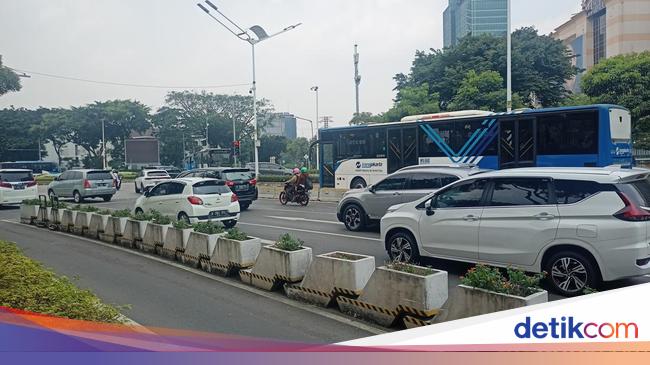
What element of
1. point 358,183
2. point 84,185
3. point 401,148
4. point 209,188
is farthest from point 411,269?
point 84,185

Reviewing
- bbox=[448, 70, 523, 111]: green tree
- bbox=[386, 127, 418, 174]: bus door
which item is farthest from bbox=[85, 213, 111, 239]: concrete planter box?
bbox=[448, 70, 523, 111]: green tree

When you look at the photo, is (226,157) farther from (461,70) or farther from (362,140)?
(362,140)

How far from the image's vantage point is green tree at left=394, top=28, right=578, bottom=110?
33469mm

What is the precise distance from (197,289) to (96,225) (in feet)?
20.7

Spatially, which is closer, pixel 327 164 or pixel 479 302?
pixel 479 302

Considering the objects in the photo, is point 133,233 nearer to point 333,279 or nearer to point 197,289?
point 197,289

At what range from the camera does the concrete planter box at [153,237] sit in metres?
10.2

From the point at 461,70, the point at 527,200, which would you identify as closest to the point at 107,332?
the point at 527,200

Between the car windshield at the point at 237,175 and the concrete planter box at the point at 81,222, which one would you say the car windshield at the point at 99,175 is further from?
the concrete planter box at the point at 81,222

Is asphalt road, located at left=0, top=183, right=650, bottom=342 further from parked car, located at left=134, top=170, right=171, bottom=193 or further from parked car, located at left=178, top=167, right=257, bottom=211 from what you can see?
parked car, located at left=134, top=170, right=171, bottom=193

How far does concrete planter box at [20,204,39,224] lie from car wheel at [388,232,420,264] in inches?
480

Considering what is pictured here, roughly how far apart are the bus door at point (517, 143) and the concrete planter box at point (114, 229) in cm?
1213

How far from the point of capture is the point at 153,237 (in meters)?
10.4

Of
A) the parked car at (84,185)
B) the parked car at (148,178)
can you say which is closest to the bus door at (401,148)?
the parked car at (84,185)
